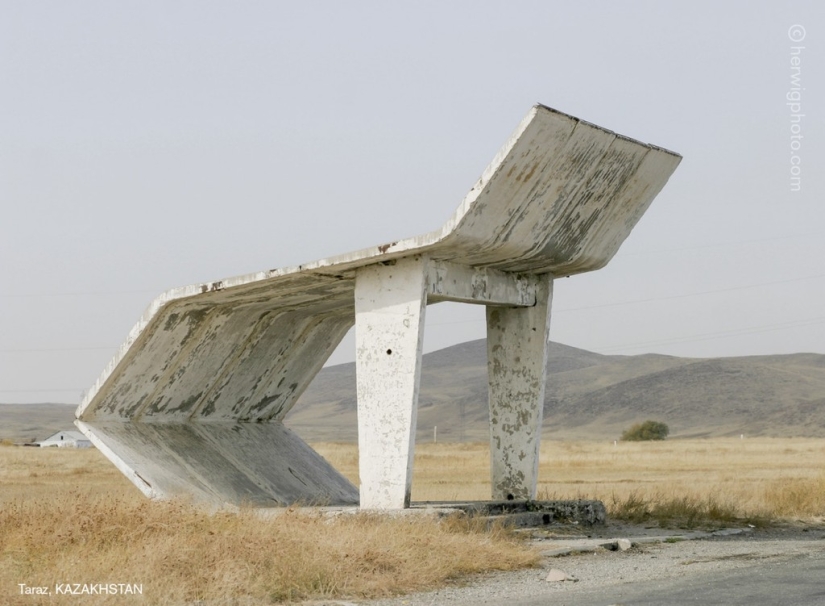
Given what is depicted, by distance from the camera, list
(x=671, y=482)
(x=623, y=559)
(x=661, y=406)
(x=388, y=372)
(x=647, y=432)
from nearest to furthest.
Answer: (x=623, y=559) < (x=388, y=372) < (x=671, y=482) < (x=647, y=432) < (x=661, y=406)

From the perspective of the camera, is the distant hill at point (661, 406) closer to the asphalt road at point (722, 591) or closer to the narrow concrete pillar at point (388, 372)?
the narrow concrete pillar at point (388, 372)

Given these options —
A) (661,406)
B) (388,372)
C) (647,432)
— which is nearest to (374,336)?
(388,372)

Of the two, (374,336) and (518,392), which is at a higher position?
(374,336)

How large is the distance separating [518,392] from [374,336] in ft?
8.76

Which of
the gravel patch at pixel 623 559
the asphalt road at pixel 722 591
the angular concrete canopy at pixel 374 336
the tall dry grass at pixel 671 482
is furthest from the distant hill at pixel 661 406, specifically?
the asphalt road at pixel 722 591

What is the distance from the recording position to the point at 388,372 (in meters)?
12.7

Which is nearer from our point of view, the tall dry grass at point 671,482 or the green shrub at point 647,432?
the tall dry grass at point 671,482

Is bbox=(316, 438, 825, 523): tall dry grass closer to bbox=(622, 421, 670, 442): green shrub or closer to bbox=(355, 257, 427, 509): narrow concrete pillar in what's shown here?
bbox=(355, 257, 427, 509): narrow concrete pillar

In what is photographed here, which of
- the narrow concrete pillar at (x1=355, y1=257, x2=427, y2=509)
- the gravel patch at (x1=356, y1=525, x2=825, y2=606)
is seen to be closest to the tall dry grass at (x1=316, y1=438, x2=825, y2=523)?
the gravel patch at (x1=356, y1=525, x2=825, y2=606)

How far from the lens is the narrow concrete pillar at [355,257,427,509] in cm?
1245

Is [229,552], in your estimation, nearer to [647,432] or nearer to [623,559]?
[623,559]

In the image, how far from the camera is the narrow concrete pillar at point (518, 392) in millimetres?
14469

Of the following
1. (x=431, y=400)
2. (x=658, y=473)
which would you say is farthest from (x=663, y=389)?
(x=658, y=473)

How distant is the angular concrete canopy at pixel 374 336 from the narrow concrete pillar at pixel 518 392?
0.8 inches
